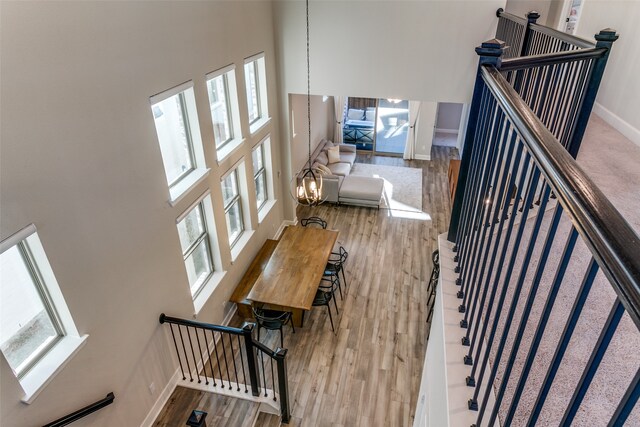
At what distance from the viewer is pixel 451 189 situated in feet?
34.0

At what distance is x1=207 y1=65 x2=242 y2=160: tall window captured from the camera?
5.86 m

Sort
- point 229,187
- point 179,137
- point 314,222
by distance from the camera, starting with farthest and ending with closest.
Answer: point 314,222, point 229,187, point 179,137

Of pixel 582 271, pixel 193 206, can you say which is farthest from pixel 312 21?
pixel 582 271

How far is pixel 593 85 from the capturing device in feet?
8.27

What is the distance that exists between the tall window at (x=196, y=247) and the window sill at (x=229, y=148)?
0.75m

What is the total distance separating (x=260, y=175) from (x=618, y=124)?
5559 millimetres

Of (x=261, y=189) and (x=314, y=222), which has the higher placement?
(x=261, y=189)

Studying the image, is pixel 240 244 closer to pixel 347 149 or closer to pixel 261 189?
pixel 261 189

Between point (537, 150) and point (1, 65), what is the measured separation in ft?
9.84

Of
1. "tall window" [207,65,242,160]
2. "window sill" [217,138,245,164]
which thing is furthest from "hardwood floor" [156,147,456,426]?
"tall window" [207,65,242,160]

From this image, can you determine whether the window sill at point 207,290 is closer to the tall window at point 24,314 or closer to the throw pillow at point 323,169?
the tall window at point 24,314

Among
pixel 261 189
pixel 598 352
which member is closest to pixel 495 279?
pixel 598 352

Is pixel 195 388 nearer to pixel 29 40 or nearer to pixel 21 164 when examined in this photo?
pixel 21 164

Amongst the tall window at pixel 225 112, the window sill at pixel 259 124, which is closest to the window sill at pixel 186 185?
the tall window at pixel 225 112
